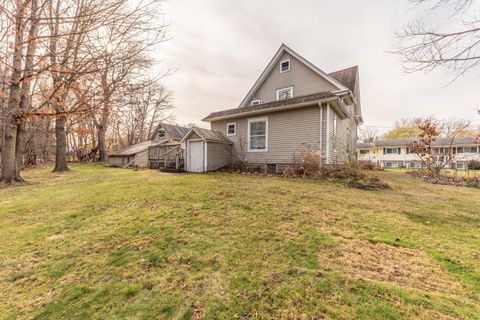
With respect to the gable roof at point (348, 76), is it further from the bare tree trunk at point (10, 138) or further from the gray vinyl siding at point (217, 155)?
the bare tree trunk at point (10, 138)

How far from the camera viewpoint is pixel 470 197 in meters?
6.45

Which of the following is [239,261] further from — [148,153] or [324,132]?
[148,153]

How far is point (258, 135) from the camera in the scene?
12164mm

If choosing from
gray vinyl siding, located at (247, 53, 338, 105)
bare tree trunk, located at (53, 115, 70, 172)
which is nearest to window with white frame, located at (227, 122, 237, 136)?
gray vinyl siding, located at (247, 53, 338, 105)

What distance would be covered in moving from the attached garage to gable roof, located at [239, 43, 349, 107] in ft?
15.6

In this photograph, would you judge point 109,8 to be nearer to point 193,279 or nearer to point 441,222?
point 193,279

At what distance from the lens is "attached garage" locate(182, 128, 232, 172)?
479 inches

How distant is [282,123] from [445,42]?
7019 mm

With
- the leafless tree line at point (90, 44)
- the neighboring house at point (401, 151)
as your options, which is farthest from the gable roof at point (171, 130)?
the neighboring house at point (401, 151)

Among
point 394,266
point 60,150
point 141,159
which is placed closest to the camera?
point 394,266

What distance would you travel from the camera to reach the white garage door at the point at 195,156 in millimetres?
12462

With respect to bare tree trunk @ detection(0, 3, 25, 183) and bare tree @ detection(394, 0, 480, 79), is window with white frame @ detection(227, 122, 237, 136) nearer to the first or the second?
bare tree @ detection(394, 0, 480, 79)

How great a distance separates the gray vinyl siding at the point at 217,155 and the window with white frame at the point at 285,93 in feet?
17.4

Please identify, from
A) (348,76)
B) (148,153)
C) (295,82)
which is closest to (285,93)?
(295,82)
